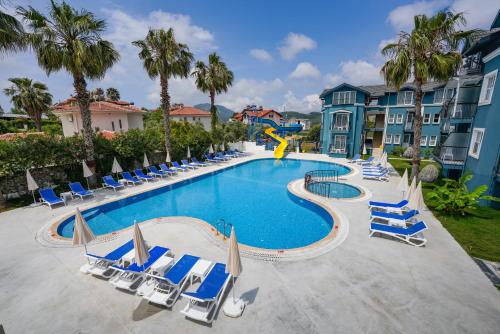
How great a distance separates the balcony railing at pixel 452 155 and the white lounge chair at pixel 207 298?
17859 millimetres

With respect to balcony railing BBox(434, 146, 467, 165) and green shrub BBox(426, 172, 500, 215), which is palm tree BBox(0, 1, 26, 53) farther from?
balcony railing BBox(434, 146, 467, 165)

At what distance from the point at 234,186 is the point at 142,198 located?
273 inches

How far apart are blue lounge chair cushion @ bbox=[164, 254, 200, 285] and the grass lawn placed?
965 centimetres

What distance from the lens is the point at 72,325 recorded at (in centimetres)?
523

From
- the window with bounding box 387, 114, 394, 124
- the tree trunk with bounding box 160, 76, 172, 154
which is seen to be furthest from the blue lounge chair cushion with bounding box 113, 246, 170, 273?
the window with bounding box 387, 114, 394, 124

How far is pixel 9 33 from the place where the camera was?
27.7 feet

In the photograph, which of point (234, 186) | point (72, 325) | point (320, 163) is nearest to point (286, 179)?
point (234, 186)

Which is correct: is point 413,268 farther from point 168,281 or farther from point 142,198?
point 142,198

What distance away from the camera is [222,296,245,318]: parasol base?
545 centimetres

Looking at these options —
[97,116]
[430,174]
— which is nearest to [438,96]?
[430,174]

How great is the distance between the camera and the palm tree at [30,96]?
28.3 m

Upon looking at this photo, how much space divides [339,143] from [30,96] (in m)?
41.4

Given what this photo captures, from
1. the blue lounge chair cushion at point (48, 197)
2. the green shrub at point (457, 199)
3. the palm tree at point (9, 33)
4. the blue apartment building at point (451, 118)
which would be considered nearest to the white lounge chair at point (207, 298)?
the green shrub at point (457, 199)

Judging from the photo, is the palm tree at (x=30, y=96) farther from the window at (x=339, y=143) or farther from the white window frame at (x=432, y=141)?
the white window frame at (x=432, y=141)
